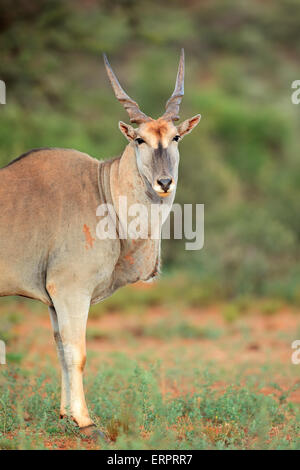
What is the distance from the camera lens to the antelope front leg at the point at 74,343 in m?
5.76

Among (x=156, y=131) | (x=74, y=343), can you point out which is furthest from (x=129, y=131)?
(x=74, y=343)

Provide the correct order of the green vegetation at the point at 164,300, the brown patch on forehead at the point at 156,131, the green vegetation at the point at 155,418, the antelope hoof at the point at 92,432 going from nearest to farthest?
the green vegetation at the point at 155,418 → the antelope hoof at the point at 92,432 → the brown patch on forehead at the point at 156,131 → the green vegetation at the point at 164,300

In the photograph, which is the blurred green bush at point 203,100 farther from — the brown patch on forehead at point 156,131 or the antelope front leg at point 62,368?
the brown patch on forehead at point 156,131

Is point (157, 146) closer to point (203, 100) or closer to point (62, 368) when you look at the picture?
point (62, 368)

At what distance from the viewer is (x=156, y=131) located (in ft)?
19.2

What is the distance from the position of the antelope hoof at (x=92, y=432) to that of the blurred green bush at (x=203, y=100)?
5.09 meters

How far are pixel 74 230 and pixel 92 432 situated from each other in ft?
5.11

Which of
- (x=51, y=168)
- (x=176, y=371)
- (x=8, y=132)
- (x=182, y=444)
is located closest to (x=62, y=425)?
(x=182, y=444)

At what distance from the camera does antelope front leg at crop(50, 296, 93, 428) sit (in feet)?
18.9

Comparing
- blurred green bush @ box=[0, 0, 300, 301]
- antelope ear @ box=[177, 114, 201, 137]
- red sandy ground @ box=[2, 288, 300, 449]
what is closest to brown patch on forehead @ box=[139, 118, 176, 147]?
antelope ear @ box=[177, 114, 201, 137]

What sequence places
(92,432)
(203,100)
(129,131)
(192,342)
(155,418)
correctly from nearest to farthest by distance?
→ (92,432) < (129,131) < (155,418) < (192,342) < (203,100)

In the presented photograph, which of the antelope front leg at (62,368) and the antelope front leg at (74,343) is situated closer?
the antelope front leg at (74,343)

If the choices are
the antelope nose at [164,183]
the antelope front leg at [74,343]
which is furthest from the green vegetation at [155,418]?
the antelope nose at [164,183]

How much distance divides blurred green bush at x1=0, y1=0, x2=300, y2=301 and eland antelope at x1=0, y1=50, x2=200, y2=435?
13.7 feet
